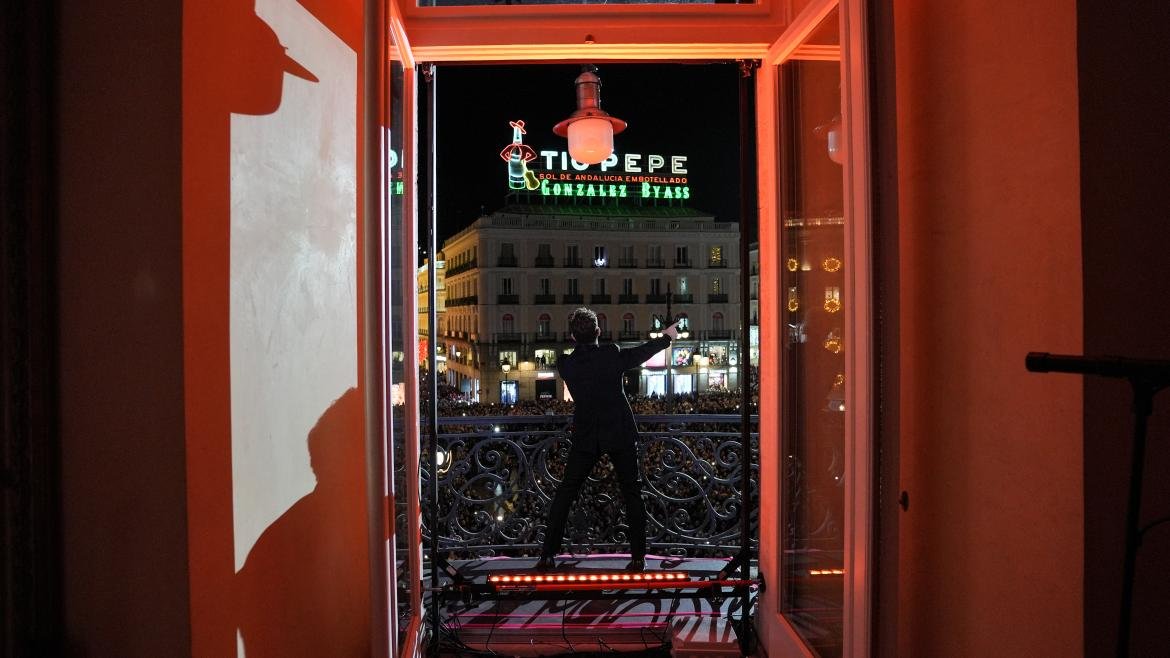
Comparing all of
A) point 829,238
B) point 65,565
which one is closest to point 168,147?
point 65,565

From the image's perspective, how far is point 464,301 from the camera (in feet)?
149

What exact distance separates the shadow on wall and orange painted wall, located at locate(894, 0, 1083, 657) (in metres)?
1.65

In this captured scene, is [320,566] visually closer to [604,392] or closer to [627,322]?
[604,392]

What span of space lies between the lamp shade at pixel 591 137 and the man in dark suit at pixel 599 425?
0.91 metres

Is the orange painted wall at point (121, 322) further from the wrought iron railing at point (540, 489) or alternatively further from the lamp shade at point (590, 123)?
the wrought iron railing at point (540, 489)

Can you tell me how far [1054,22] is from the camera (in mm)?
1374

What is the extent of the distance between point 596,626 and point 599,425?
1042mm

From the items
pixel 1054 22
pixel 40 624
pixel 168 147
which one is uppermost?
pixel 1054 22

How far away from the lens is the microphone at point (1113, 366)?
103cm

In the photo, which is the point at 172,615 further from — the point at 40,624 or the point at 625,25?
the point at 625,25

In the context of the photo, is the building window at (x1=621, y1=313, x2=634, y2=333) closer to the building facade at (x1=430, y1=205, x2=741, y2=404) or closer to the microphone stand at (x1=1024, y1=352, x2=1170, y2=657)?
the building facade at (x1=430, y1=205, x2=741, y2=404)

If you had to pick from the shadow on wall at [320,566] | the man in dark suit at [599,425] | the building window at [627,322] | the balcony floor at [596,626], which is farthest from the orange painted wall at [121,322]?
the building window at [627,322]

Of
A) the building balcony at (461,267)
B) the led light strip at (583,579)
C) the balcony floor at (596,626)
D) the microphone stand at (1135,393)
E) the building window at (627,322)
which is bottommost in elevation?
the balcony floor at (596,626)

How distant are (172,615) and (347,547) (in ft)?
2.92
